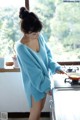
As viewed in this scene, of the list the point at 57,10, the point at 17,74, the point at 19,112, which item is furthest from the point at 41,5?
the point at 19,112

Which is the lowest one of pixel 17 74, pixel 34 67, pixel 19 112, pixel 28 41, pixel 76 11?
pixel 19 112

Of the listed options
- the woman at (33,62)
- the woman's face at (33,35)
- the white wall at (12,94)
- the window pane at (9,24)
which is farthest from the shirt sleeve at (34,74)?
the window pane at (9,24)

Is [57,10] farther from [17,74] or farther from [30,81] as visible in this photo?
[30,81]

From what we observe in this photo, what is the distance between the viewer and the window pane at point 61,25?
2.94 meters

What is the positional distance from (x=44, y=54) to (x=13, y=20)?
91 cm

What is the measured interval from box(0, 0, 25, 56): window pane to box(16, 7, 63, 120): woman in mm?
782

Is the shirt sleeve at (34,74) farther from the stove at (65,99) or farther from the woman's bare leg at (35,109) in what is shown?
the woman's bare leg at (35,109)

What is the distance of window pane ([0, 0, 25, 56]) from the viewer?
2.94m

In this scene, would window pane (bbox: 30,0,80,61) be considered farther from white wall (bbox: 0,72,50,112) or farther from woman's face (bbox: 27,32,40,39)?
woman's face (bbox: 27,32,40,39)

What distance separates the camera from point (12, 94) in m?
2.93

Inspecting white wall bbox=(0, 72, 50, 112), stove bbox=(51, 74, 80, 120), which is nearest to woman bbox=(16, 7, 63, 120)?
stove bbox=(51, 74, 80, 120)

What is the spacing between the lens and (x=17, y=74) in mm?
2883


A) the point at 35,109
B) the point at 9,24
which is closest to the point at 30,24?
the point at 35,109

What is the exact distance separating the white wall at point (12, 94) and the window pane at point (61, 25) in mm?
578
